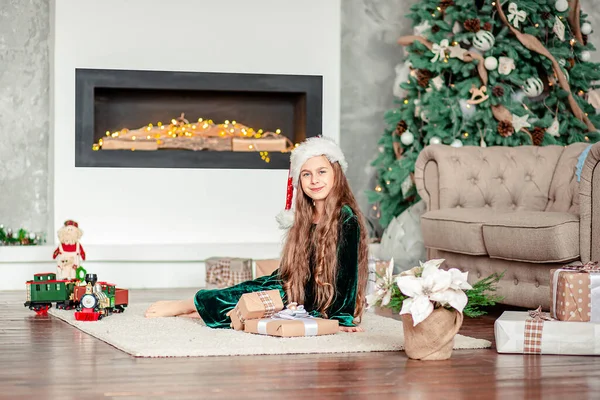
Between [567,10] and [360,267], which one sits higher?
[567,10]

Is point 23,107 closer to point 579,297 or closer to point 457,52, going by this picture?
point 457,52

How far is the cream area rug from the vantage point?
3021 mm

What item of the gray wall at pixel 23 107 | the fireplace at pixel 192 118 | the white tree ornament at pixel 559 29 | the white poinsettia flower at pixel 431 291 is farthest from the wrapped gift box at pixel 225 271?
the white poinsettia flower at pixel 431 291

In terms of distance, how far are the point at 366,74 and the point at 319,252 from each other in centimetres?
341

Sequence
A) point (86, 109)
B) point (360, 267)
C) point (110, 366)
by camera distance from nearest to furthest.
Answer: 1. point (110, 366)
2. point (360, 267)
3. point (86, 109)

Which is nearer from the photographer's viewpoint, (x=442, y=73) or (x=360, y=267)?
(x=360, y=267)

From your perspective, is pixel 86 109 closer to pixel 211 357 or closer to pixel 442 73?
pixel 442 73

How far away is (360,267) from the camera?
3498 mm

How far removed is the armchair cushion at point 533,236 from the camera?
3.94 meters

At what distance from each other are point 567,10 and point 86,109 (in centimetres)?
323

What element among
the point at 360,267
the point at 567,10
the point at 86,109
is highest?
the point at 567,10

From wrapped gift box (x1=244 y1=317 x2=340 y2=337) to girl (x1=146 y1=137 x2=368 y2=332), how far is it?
0.37 ft

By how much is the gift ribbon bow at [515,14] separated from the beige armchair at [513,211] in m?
1.11

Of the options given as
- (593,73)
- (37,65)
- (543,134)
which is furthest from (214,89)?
(593,73)
